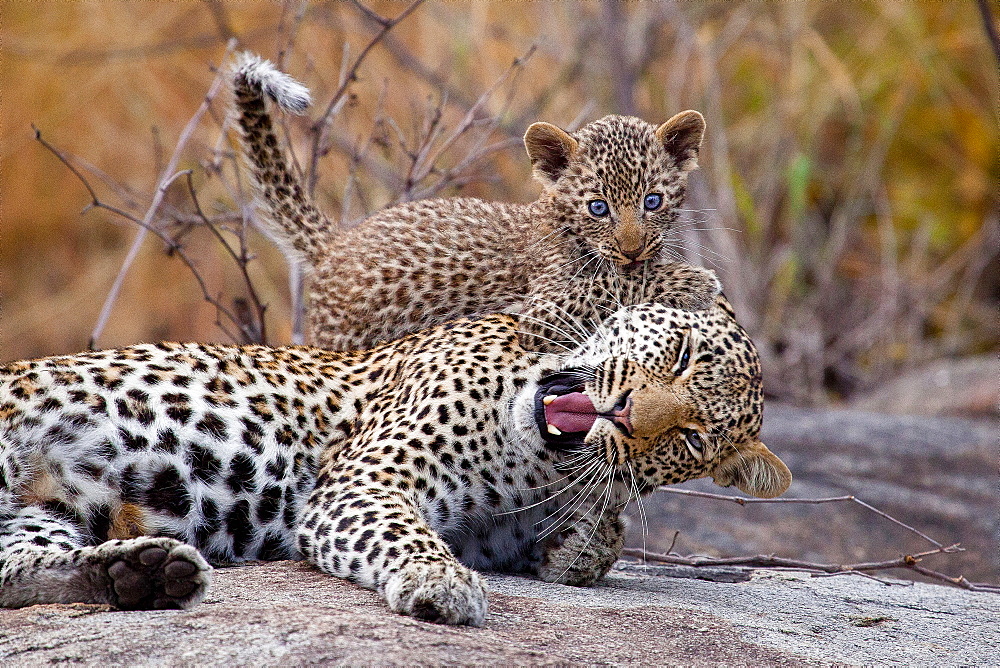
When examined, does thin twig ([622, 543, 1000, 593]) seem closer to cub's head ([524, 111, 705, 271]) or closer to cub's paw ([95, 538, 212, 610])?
cub's head ([524, 111, 705, 271])

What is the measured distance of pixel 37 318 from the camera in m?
12.1

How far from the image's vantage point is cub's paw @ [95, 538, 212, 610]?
3.27 metres

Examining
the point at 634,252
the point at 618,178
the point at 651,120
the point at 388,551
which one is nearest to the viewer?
the point at 388,551

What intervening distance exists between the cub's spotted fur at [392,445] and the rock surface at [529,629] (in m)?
0.22

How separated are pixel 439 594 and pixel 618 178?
7.23 ft

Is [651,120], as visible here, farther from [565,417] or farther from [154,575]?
[154,575]

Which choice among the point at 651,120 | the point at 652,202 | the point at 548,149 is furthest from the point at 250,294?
the point at 651,120

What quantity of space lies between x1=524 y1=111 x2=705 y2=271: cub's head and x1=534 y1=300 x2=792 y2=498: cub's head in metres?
0.36

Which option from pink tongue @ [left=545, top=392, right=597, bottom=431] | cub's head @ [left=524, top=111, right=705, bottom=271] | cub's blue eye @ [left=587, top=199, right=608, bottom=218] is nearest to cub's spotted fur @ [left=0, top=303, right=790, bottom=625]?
pink tongue @ [left=545, top=392, right=597, bottom=431]

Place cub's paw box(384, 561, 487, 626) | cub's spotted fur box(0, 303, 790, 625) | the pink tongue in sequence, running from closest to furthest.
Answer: cub's paw box(384, 561, 487, 626)
cub's spotted fur box(0, 303, 790, 625)
the pink tongue

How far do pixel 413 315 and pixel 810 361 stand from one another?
6207 mm

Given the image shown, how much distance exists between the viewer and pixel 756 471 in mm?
4508

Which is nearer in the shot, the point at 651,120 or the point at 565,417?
the point at 565,417

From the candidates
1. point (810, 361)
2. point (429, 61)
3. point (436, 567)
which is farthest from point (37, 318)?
point (436, 567)
